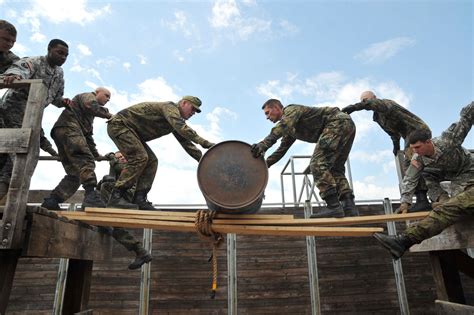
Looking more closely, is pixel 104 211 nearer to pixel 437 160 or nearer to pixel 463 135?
pixel 437 160

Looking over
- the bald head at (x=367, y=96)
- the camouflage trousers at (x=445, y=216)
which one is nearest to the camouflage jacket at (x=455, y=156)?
the camouflage trousers at (x=445, y=216)

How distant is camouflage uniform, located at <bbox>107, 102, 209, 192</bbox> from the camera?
414 centimetres

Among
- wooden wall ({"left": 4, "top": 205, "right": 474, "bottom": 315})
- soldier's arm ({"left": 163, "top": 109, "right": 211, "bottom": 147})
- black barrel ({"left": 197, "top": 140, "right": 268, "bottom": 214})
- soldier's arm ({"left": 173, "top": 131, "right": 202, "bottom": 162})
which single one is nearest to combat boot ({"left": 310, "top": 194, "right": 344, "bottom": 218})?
black barrel ({"left": 197, "top": 140, "right": 268, "bottom": 214})

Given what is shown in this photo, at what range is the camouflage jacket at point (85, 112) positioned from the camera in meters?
4.33

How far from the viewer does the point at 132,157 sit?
4238mm

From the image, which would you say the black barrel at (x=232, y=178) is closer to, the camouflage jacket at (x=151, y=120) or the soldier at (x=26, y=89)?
the camouflage jacket at (x=151, y=120)

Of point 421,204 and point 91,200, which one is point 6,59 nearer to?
point 91,200

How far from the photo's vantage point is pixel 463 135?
416 cm

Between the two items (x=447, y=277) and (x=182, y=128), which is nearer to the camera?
(x=182, y=128)

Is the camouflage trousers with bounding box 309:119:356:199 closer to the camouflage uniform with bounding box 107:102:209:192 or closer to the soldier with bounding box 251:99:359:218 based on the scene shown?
the soldier with bounding box 251:99:359:218

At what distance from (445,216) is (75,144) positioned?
14.5ft

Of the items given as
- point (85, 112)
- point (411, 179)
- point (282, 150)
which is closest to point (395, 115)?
point (411, 179)

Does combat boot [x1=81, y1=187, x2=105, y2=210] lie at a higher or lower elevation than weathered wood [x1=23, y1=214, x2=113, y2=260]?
higher

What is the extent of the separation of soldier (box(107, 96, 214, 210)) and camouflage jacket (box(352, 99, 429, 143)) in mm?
2640
